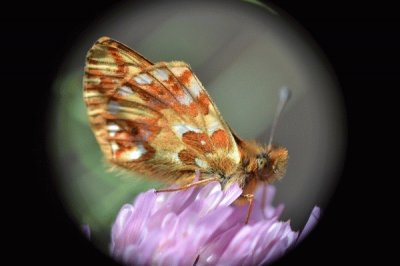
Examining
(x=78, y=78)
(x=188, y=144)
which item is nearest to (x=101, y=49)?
(x=78, y=78)

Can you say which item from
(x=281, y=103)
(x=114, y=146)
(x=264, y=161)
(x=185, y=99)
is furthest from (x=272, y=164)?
(x=114, y=146)

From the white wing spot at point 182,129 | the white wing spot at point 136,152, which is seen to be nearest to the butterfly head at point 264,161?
the white wing spot at point 182,129

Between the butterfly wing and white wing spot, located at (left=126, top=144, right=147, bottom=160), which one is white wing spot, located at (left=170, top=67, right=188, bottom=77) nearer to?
the butterfly wing

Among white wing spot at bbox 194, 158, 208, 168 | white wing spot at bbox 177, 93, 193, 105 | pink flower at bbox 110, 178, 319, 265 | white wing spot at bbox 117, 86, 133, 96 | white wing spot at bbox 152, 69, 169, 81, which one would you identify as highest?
white wing spot at bbox 152, 69, 169, 81

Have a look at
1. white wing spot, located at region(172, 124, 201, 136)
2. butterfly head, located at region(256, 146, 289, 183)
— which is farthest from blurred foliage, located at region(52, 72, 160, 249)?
butterfly head, located at region(256, 146, 289, 183)

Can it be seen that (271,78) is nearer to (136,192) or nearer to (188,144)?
(188,144)

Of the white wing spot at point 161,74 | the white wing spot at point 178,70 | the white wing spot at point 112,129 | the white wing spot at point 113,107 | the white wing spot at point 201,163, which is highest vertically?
the white wing spot at point 178,70

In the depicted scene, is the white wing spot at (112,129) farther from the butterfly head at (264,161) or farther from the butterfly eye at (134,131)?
the butterfly head at (264,161)
